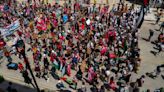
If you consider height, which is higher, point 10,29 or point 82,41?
point 10,29

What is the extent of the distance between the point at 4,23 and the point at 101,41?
486 inches

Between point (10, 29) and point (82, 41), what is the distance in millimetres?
8343

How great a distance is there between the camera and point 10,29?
3253 cm

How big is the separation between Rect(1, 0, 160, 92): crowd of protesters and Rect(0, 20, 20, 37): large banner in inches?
25.2

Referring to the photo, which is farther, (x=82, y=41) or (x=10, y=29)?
(x=10, y=29)

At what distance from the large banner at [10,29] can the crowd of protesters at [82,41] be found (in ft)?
2.10

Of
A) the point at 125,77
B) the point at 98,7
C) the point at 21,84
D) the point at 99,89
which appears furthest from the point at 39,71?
the point at 98,7

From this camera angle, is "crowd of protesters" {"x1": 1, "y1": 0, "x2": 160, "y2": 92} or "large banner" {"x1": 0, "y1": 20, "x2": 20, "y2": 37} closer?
"crowd of protesters" {"x1": 1, "y1": 0, "x2": 160, "y2": 92}

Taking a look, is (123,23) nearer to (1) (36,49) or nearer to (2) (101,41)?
(2) (101,41)

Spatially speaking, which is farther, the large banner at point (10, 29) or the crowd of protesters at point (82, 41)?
the large banner at point (10, 29)

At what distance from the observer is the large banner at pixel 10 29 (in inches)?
1244

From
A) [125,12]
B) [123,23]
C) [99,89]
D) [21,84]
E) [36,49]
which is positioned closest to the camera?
[99,89]

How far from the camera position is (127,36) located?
98.6 feet

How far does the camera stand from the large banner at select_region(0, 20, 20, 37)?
104 ft
